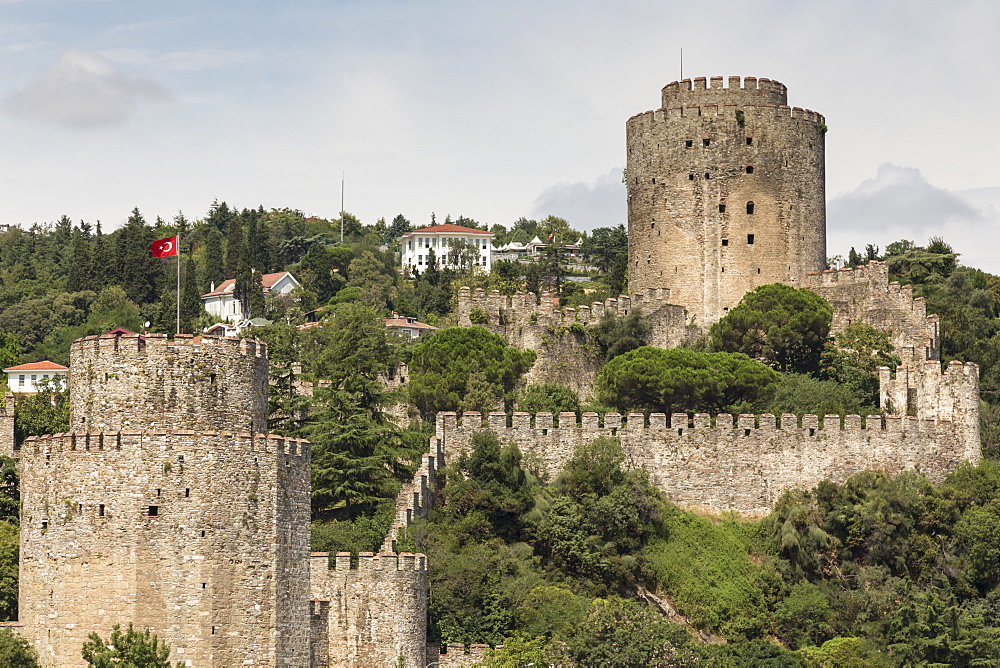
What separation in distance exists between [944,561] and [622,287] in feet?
103

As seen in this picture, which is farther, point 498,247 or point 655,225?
point 498,247

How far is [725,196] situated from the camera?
2569 inches

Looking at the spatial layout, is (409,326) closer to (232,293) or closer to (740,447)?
(232,293)

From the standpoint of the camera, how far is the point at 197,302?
94250mm

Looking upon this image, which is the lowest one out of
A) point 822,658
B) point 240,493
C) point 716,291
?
point 822,658

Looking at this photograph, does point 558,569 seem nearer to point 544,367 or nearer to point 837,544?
point 837,544

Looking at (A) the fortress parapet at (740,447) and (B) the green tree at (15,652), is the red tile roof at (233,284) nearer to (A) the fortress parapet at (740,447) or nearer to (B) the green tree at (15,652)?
(A) the fortress parapet at (740,447)

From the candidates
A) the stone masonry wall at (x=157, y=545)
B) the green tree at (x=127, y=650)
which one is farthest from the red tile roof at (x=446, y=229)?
the green tree at (x=127, y=650)

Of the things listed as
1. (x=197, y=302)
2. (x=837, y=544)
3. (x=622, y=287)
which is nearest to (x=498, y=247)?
(x=197, y=302)

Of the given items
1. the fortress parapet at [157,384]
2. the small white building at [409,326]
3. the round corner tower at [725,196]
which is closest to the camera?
the fortress parapet at [157,384]

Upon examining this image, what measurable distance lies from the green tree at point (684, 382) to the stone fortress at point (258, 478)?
356cm

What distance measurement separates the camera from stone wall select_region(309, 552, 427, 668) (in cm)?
3903

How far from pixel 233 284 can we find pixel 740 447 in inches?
2122

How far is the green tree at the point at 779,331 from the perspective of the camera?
202ft
